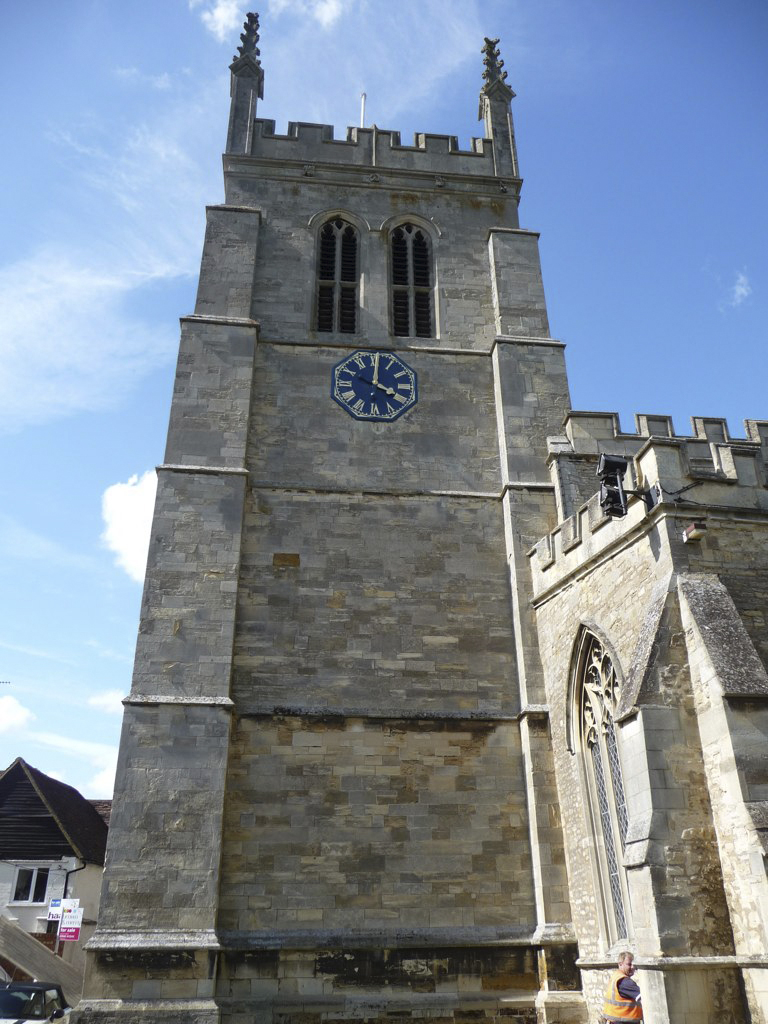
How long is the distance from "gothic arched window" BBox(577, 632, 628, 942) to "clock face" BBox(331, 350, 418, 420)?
18.6 ft

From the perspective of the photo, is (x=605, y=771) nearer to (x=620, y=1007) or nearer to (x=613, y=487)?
(x=620, y=1007)

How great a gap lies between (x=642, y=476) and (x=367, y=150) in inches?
433

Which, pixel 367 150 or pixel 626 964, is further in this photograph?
pixel 367 150

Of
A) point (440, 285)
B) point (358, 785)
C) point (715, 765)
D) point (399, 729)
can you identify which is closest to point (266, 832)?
point (358, 785)

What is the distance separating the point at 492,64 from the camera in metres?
19.9

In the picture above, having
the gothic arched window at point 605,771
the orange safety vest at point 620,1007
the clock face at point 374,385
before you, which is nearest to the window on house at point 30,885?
the clock face at point 374,385

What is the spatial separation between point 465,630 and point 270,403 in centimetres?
506

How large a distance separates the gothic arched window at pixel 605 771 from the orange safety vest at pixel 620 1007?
1414 mm

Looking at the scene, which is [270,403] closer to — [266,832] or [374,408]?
[374,408]

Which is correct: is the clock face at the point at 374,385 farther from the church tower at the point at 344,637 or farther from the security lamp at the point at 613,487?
the security lamp at the point at 613,487

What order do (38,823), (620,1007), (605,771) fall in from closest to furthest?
1. (620,1007)
2. (605,771)
3. (38,823)

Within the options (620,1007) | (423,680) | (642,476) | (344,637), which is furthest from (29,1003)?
(642,476)

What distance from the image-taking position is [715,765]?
809cm

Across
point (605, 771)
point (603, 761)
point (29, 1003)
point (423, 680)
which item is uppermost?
point (423, 680)
